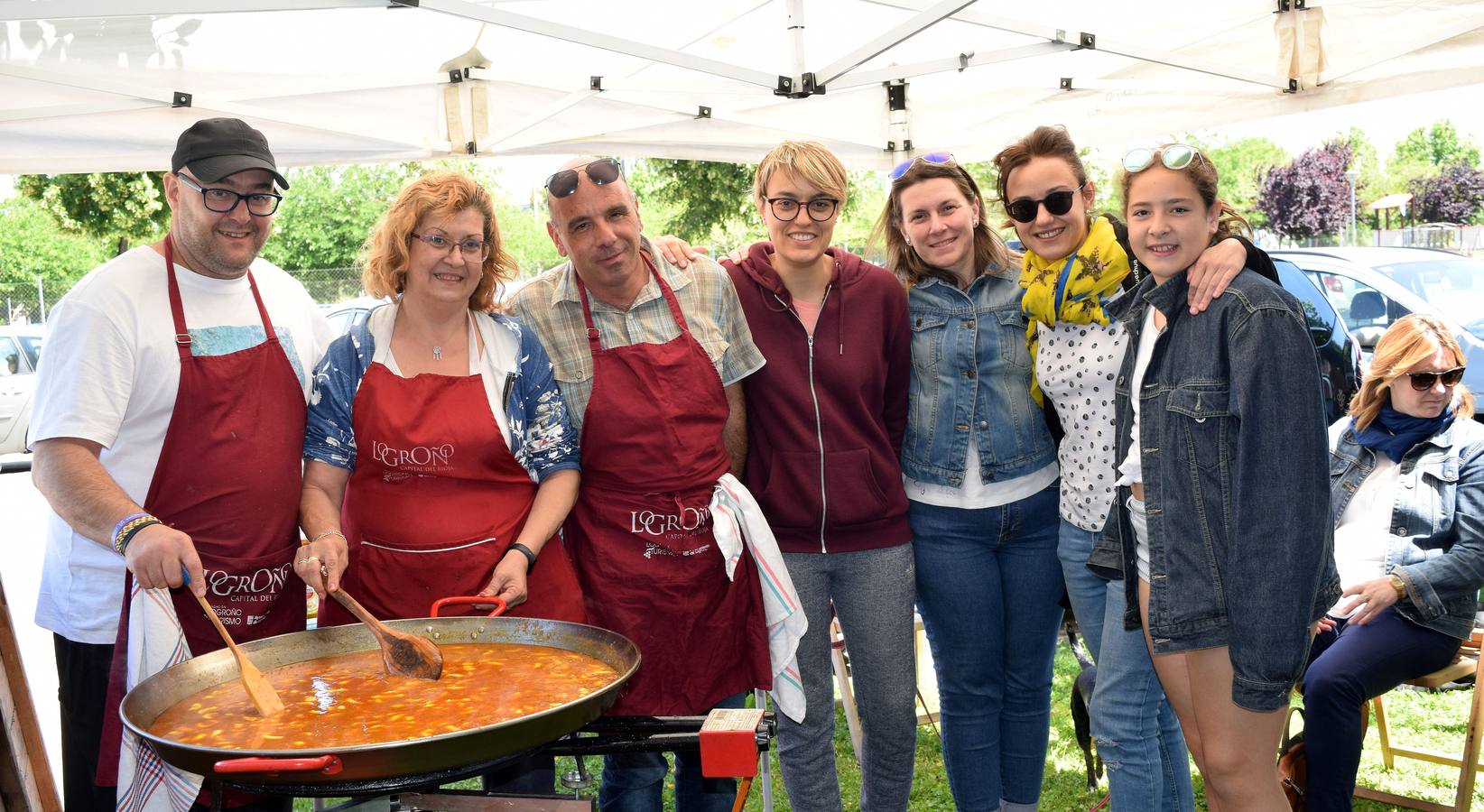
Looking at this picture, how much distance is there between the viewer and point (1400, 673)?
3.15 metres

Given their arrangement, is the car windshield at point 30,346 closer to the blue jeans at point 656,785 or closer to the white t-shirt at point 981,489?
the blue jeans at point 656,785

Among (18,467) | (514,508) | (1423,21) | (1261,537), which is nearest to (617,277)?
(514,508)

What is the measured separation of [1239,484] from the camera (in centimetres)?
200

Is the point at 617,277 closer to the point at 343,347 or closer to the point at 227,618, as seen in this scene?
the point at 343,347

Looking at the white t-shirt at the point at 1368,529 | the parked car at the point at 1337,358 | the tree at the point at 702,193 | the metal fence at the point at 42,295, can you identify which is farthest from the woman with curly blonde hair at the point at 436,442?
the metal fence at the point at 42,295

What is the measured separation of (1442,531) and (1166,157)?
1861mm

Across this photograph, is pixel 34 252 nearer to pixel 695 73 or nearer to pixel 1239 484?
pixel 695 73

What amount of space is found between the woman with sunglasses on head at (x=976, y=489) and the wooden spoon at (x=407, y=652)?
1289mm

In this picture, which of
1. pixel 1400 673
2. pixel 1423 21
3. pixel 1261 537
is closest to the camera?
pixel 1261 537

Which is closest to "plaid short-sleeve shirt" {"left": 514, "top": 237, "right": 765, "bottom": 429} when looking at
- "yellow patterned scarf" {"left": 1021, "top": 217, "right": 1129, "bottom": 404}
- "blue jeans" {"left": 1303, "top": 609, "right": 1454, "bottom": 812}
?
"yellow patterned scarf" {"left": 1021, "top": 217, "right": 1129, "bottom": 404}

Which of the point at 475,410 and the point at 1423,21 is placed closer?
the point at 475,410

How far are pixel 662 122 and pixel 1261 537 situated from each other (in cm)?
361

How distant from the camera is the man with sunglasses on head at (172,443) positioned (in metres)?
2.10

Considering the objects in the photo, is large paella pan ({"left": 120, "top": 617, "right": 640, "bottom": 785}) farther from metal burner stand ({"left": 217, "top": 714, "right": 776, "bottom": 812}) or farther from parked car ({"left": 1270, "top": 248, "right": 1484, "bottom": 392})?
parked car ({"left": 1270, "top": 248, "right": 1484, "bottom": 392})
